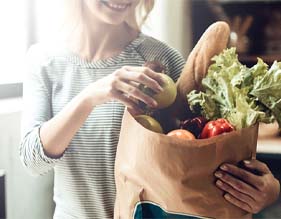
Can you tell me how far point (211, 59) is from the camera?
85cm

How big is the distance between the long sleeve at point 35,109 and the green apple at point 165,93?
0.67 feet

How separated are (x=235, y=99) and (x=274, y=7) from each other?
8.9 inches

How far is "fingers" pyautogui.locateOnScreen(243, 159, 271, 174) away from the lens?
827 millimetres

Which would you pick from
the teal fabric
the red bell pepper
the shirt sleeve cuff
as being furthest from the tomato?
the shirt sleeve cuff

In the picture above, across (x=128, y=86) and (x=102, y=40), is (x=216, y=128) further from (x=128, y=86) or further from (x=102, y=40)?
(x=102, y=40)

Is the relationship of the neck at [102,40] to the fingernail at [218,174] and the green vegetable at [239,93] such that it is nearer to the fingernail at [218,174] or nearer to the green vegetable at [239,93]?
the green vegetable at [239,93]

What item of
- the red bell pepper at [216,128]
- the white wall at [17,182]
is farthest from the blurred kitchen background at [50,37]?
the red bell pepper at [216,128]

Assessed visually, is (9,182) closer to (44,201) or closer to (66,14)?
(44,201)

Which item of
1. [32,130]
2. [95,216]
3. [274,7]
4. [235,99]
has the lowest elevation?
[95,216]

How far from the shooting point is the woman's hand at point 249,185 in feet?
2.64

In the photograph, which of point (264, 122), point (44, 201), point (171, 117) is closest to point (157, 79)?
point (171, 117)

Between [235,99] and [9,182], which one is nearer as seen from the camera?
[235,99]

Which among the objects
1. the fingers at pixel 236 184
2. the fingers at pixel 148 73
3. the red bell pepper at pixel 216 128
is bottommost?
the fingers at pixel 236 184

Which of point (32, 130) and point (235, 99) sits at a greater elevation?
point (235, 99)
